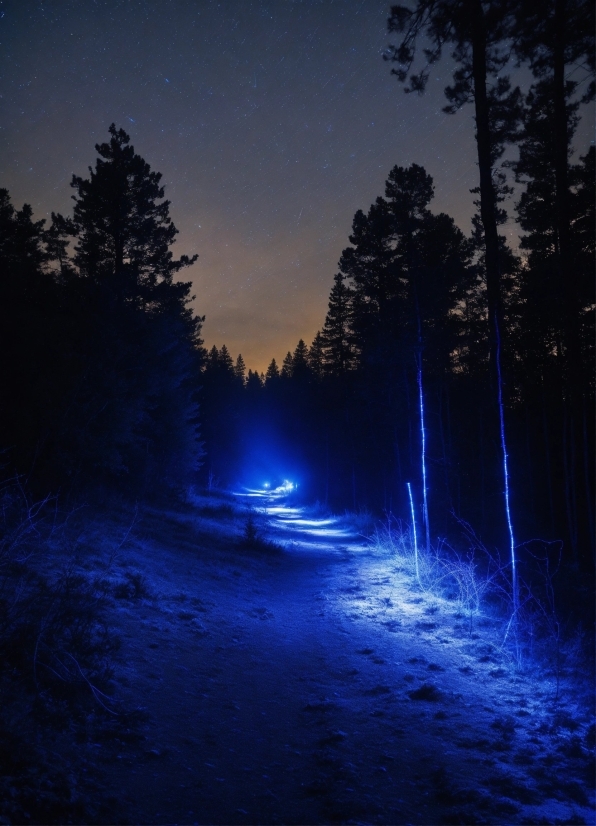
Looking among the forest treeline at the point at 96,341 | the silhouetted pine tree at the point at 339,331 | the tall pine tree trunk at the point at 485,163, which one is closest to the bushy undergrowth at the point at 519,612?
the tall pine tree trunk at the point at 485,163

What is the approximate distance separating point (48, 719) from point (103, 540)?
723 centimetres

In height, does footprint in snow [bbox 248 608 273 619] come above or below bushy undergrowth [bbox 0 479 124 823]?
below

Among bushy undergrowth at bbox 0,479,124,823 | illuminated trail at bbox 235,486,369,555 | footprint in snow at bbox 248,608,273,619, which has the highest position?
bushy undergrowth at bbox 0,479,124,823

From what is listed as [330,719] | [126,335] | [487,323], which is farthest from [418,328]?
[330,719]

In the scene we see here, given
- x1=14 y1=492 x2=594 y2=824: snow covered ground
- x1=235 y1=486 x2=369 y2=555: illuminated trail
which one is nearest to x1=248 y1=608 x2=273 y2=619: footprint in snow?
x1=14 y1=492 x2=594 y2=824: snow covered ground

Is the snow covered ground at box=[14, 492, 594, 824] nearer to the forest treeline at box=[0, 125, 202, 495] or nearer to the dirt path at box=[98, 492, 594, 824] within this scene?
the dirt path at box=[98, 492, 594, 824]

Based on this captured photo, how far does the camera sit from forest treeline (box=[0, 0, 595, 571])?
10.1 m

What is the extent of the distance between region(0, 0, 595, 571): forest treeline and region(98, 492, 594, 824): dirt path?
3.66 m

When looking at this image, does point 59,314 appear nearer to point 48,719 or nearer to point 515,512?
point 48,719

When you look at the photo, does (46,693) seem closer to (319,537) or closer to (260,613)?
(260,613)

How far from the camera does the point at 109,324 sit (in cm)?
1473

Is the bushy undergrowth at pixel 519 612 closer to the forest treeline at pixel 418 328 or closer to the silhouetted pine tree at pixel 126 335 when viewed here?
→ the forest treeline at pixel 418 328

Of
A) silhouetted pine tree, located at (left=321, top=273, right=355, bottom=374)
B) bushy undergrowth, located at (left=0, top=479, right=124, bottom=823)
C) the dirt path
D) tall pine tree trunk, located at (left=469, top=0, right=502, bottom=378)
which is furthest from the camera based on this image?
silhouetted pine tree, located at (left=321, top=273, right=355, bottom=374)

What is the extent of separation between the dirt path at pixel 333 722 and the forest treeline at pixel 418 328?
3.66 metres
